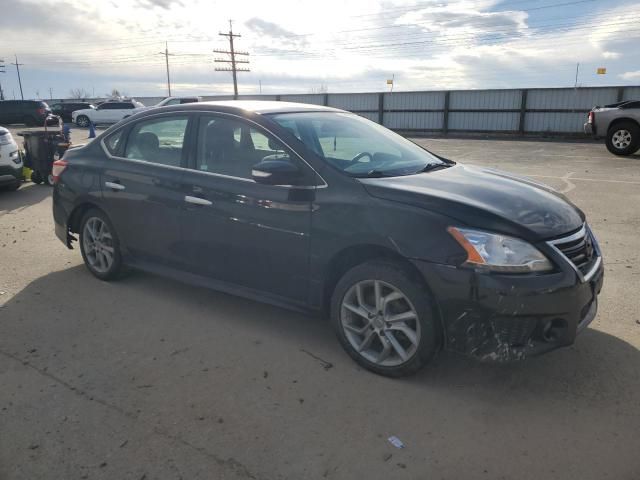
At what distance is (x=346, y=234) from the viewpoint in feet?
10.4

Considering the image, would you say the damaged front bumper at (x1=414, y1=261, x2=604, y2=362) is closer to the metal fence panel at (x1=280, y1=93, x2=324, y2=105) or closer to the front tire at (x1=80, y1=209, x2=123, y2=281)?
the front tire at (x1=80, y1=209, x2=123, y2=281)

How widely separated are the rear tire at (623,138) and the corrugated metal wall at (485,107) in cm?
832

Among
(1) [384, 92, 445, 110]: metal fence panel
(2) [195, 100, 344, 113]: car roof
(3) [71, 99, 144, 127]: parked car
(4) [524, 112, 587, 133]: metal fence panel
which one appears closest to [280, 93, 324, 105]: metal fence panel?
(1) [384, 92, 445, 110]: metal fence panel

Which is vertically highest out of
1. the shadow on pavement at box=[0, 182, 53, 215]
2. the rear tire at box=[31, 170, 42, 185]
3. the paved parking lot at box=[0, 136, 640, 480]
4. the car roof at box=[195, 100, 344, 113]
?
the car roof at box=[195, 100, 344, 113]

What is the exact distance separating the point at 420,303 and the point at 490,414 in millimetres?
687

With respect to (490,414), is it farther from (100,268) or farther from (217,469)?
(100,268)

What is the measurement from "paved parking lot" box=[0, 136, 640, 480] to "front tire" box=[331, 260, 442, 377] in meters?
0.15

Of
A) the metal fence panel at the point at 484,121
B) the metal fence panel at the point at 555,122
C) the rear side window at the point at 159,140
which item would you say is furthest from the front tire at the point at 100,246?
the metal fence panel at the point at 484,121

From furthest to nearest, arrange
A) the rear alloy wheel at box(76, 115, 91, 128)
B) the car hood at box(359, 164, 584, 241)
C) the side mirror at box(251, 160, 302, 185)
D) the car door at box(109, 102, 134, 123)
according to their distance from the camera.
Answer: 1. the rear alloy wheel at box(76, 115, 91, 128)
2. the car door at box(109, 102, 134, 123)
3. the side mirror at box(251, 160, 302, 185)
4. the car hood at box(359, 164, 584, 241)

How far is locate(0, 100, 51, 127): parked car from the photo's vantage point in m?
32.0

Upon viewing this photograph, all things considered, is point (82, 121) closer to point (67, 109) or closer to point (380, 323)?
point (67, 109)

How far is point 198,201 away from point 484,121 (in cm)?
2361

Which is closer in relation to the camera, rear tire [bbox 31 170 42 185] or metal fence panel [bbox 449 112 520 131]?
rear tire [bbox 31 170 42 185]

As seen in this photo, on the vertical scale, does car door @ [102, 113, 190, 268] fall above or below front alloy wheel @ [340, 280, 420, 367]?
above
